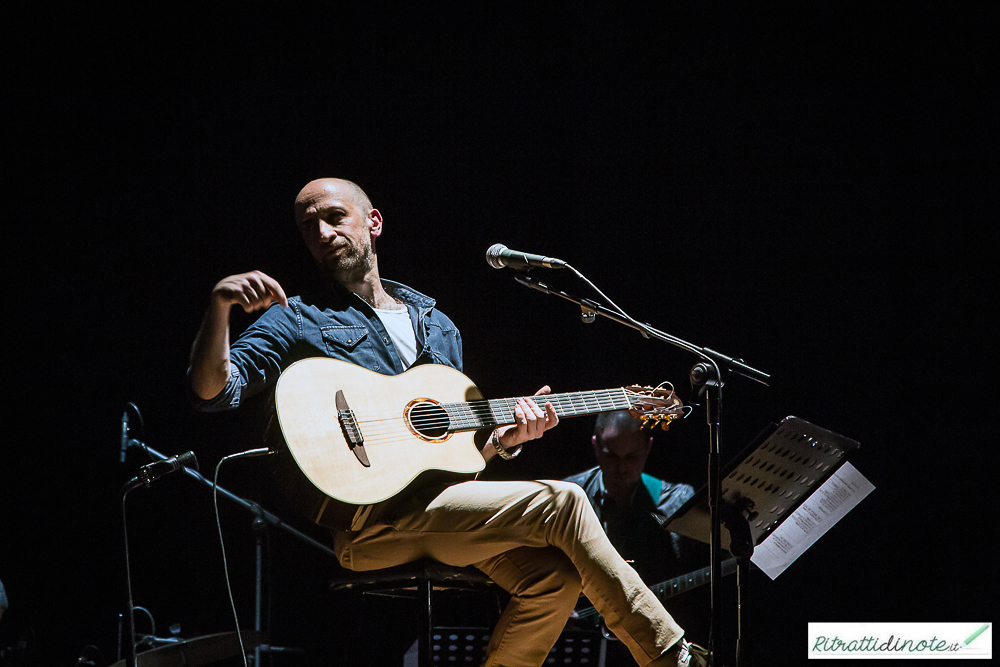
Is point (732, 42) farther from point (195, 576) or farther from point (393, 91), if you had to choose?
point (195, 576)

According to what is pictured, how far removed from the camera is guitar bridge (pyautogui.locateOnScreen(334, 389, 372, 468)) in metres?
2.26

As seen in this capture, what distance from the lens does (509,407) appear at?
103 inches

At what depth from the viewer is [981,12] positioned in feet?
13.4

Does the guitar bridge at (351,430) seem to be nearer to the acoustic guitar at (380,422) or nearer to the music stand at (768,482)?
the acoustic guitar at (380,422)

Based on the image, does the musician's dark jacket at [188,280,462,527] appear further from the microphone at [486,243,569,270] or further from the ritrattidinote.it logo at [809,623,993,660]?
the ritrattidinote.it logo at [809,623,993,660]

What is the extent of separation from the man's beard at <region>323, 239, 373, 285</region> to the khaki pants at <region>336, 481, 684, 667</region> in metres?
0.94

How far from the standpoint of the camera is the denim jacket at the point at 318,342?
2.43 m

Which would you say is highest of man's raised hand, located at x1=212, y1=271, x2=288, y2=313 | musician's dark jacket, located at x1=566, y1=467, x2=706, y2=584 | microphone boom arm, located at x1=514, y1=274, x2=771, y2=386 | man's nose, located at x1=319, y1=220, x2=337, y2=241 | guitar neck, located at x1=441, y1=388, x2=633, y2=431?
man's nose, located at x1=319, y1=220, x2=337, y2=241

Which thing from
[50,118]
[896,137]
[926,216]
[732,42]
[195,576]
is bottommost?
[195,576]

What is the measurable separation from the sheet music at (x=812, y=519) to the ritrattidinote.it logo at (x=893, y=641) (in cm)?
131

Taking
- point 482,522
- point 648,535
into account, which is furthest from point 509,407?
point 648,535

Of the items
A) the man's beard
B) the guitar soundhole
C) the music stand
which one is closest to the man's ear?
the man's beard

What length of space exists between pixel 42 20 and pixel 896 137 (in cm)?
416

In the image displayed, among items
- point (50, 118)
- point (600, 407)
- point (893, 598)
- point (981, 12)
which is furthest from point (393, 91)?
point (893, 598)
